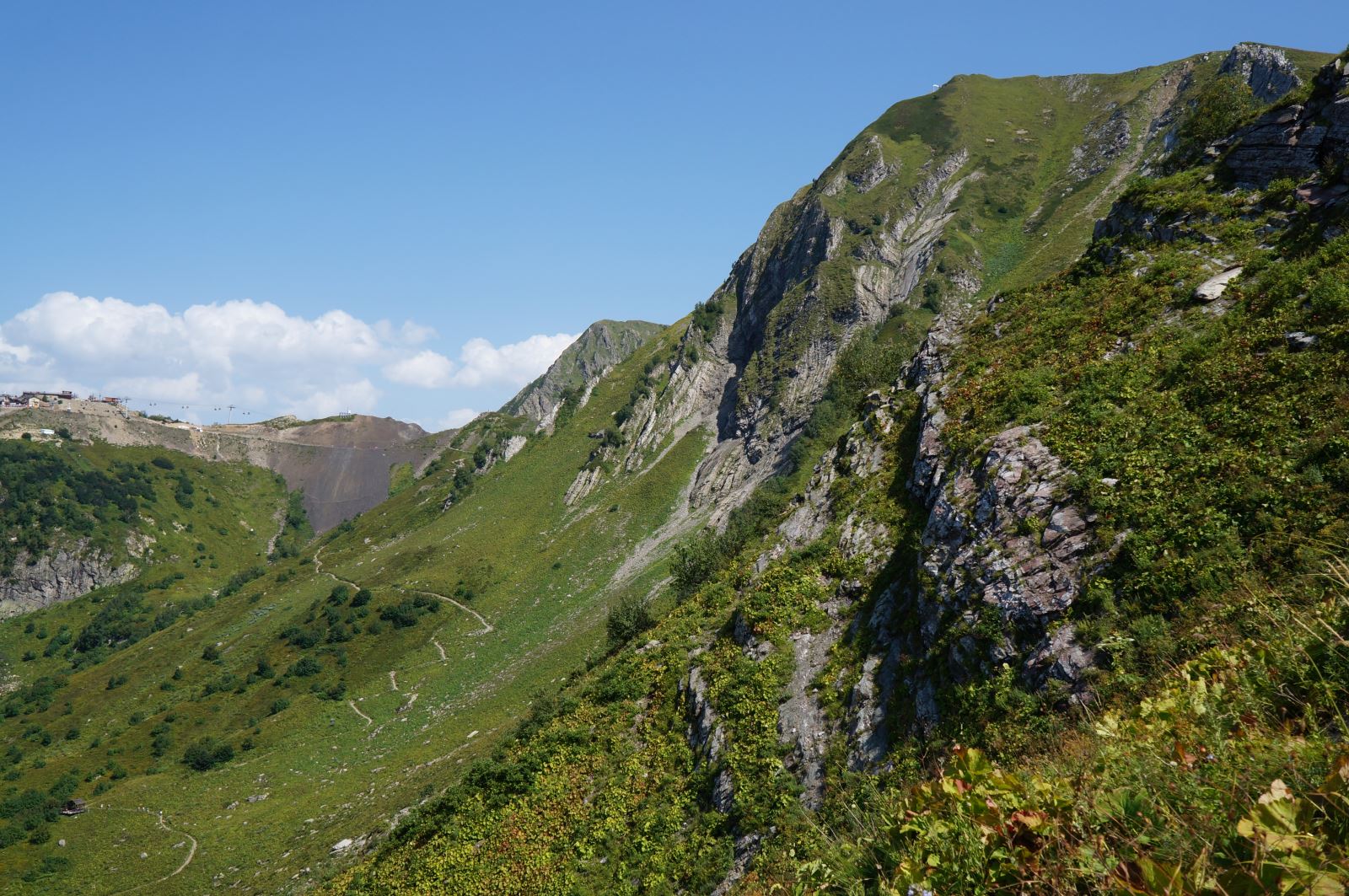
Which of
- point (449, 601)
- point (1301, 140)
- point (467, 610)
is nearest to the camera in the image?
point (1301, 140)

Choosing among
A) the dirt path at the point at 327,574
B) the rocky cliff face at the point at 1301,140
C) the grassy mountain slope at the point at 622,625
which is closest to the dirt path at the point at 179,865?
the grassy mountain slope at the point at 622,625

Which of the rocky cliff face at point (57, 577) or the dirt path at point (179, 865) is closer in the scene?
the dirt path at point (179, 865)

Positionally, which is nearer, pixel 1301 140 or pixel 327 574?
pixel 1301 140

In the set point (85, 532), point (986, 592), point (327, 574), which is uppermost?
point (85, 532)

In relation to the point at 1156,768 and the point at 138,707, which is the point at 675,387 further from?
the point at 1156,768

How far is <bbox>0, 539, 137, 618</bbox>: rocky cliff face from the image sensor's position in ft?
541

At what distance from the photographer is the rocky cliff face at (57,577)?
165 meters

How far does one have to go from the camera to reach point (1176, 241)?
2714 centimetres

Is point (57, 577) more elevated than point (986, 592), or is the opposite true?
point (57, 577)

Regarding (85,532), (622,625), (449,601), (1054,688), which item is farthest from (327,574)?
(1054,688)

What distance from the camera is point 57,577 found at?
17012 centimetres

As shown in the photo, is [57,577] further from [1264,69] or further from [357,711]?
[1264,69]

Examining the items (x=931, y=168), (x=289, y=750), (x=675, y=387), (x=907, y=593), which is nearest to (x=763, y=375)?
(x=675, y=387)

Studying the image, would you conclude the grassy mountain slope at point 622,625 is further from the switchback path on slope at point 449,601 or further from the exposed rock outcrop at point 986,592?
the exposed rock outcrop at point 986,592
